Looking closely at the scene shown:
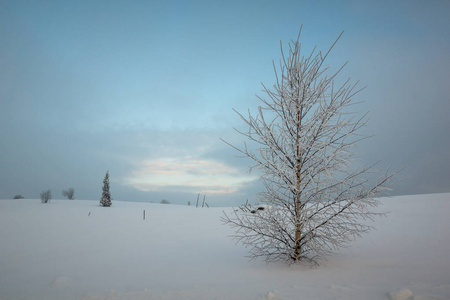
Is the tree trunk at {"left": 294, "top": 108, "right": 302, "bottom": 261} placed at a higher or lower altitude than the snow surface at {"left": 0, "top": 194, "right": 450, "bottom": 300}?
higher

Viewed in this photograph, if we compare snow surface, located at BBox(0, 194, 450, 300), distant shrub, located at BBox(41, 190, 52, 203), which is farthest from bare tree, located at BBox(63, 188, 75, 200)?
snow surface, located at BBox(0, 194, 450, 300)

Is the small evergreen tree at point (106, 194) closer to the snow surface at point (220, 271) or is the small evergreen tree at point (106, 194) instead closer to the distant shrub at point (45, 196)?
the distant shrub at point (45, 196)

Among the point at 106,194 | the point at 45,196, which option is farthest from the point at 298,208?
the point at 45,196

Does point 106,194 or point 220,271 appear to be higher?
point 106,194

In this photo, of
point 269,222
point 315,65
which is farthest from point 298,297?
point 315,65

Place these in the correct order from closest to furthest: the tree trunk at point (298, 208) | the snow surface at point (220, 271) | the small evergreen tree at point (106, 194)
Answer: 1. the snow surface at point (220, 271)
2. the tree trunk at point (298, 208)
3. the small evergreen tree at point (106, 194)

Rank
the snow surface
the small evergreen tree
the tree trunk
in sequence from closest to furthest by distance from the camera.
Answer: the snow surface
the tree trunk
the small evergreen tree

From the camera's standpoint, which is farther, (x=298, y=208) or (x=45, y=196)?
(x=45, y=196)

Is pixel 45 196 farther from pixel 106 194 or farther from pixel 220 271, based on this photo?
pixel 220 271

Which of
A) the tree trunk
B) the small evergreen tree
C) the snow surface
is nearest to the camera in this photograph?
the snow surface

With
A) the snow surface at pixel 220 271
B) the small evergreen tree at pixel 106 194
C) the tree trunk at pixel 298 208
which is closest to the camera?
the snow surface at pixel 220 271

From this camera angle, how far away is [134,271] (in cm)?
656

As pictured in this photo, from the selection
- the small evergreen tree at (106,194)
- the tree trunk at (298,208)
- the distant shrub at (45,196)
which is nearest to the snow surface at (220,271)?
the tree trunk at (298,208)

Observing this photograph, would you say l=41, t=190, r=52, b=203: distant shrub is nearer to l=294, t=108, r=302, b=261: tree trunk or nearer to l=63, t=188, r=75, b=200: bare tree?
l=63, t=188, r=75, b=200: bare tree
